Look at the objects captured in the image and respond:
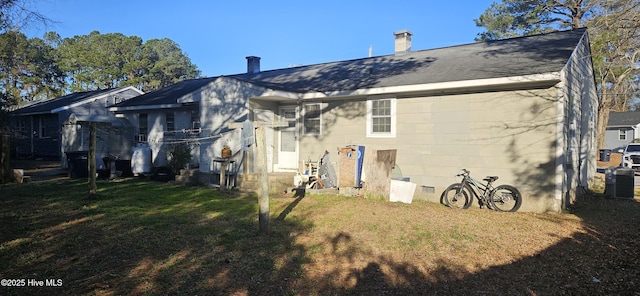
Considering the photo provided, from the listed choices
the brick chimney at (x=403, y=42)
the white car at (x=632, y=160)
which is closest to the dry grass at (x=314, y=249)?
the brick chimney at (x=403, y=42)

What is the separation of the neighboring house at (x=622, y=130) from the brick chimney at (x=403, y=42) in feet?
101

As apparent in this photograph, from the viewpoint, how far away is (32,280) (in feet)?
14.1

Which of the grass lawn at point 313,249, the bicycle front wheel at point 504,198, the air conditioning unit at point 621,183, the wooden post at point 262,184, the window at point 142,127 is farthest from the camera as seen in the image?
the window at point 142,127

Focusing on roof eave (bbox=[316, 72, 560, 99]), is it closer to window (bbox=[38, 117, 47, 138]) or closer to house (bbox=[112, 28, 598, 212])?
house (bbox=[112, 28, 598, 212])

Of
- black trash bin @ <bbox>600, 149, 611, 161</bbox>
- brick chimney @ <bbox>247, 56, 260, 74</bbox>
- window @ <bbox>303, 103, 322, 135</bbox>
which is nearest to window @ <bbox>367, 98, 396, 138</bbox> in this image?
window @ <bbox>303, 103, 322, 135</bbox>

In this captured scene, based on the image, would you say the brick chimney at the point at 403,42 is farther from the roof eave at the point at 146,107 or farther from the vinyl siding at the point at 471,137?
the roof eave at the point at 146,107

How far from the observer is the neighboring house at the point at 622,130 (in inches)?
1377

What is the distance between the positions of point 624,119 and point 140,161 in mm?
41984

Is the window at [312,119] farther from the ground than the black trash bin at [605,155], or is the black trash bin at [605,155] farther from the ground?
the window at [312,119]

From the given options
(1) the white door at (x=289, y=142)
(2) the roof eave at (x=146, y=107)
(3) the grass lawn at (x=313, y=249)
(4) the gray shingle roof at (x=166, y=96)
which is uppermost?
(4) the gray shingle roof at (x=166, y=96)

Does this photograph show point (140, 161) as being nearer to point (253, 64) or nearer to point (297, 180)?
point (297, 180)

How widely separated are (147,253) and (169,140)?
404 inches

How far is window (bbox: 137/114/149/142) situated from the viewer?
16.3 meters

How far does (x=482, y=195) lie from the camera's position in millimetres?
8961
